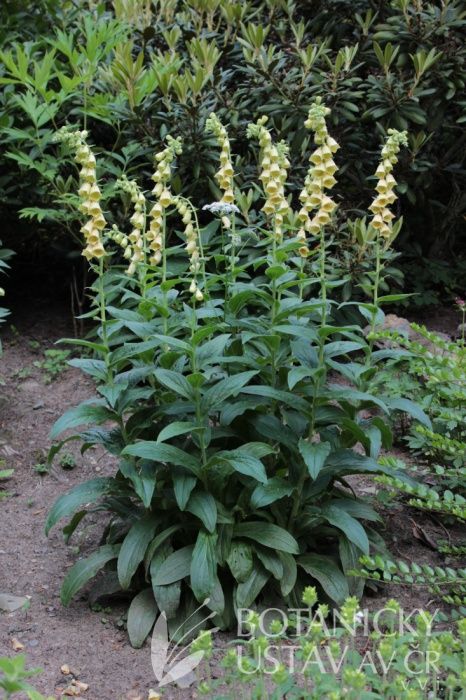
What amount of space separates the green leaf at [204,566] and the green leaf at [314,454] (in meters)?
0.47

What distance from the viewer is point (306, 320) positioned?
11.7ft

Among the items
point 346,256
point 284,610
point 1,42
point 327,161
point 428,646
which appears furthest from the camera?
point 1,42

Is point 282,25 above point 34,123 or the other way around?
above

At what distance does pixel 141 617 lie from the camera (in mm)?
3352

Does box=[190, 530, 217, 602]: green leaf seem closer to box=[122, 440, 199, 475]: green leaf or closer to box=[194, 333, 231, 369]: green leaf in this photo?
box=[122, 440, 199, 475]: green leaf

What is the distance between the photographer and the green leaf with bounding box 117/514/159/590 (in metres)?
3.30

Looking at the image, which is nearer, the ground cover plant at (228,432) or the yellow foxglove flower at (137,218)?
the ground cover plant at (228,432)

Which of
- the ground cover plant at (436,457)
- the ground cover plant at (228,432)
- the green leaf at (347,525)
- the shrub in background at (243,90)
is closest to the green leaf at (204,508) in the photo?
the ground cover plant at (228,432)

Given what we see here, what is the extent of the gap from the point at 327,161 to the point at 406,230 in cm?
294

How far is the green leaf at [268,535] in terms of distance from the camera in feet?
10.9

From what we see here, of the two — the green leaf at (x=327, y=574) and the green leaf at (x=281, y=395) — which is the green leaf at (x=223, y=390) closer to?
the green leaf at (x=281, y=395)

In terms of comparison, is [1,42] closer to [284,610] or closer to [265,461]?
[265,461]

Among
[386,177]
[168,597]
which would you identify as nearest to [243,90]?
[386,177]

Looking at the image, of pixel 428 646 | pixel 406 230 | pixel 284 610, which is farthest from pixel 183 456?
pixel 406 230
